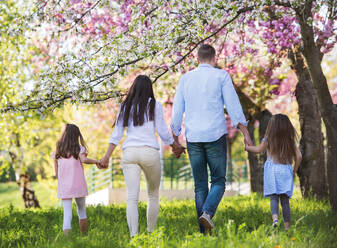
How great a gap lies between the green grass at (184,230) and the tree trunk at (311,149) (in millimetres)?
870

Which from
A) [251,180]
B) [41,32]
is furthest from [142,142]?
[41,32]

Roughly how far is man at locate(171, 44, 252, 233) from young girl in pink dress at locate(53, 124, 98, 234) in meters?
1.42

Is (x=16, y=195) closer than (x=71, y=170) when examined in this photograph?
No

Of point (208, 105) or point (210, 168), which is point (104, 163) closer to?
point (210, 168)

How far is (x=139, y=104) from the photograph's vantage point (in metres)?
5.03

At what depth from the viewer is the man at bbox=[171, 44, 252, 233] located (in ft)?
16.4

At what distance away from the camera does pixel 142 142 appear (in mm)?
4918

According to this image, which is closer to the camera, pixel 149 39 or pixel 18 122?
pixel 149 39

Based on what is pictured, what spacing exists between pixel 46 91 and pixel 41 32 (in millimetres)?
8088

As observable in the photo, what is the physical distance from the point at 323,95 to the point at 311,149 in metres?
2.11

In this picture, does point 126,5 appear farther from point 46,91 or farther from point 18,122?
point 18,122

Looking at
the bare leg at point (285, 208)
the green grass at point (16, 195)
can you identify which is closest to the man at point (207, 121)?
the bare leg at point (285, 208)

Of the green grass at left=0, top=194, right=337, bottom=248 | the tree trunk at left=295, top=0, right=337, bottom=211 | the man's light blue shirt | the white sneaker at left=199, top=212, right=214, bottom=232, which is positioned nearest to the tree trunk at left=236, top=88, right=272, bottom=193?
the green grass at left=0, top=194, right=337, bottom=248

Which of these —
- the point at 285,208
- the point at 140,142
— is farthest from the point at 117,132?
the point at 285,208
